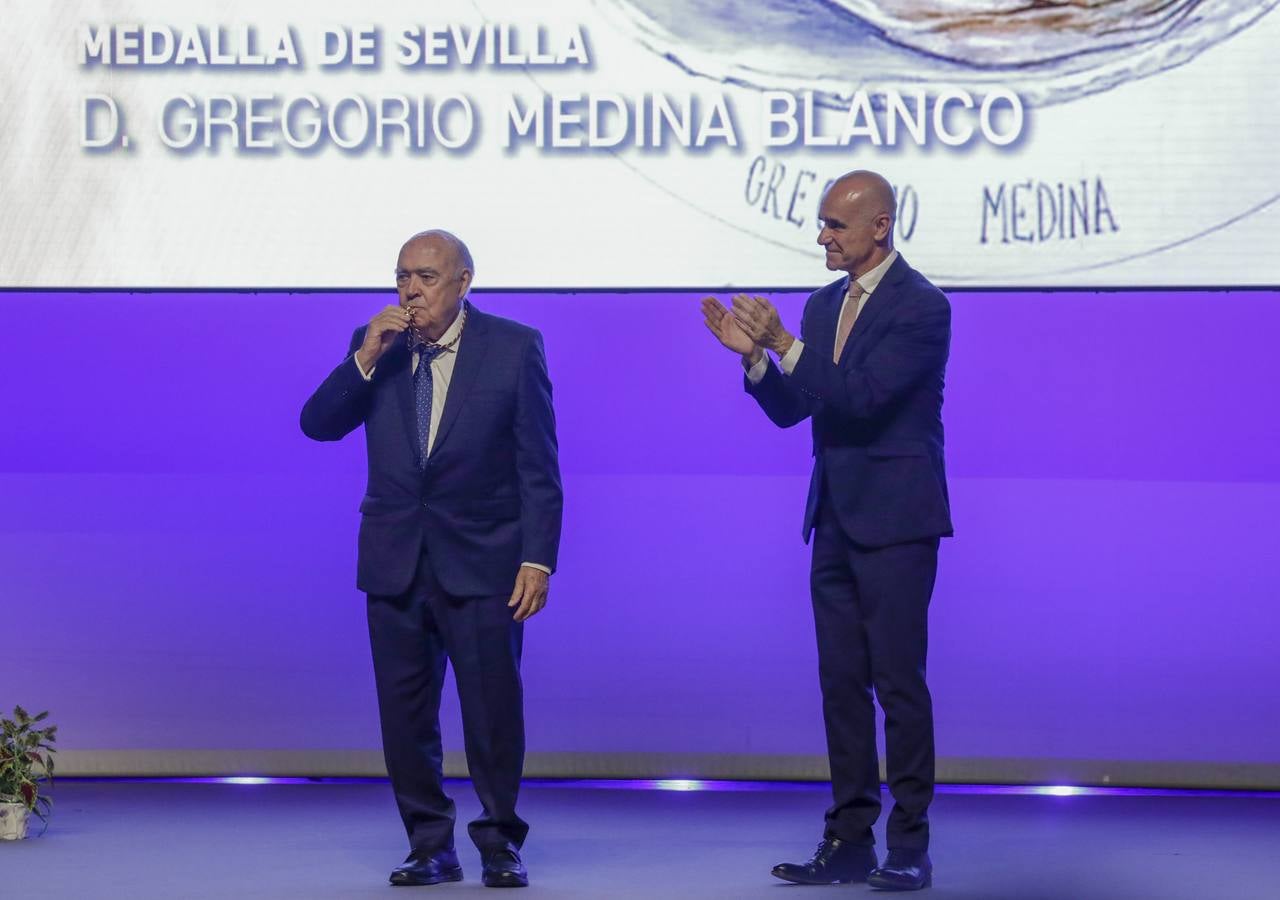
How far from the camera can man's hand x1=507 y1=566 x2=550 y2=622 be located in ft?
11.5

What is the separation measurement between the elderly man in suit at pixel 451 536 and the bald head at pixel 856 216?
25.4 inches

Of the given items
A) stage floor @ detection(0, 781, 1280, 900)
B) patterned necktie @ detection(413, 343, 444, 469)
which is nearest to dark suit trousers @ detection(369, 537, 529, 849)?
stage floor @ detection(0, 781, 1280, 900)

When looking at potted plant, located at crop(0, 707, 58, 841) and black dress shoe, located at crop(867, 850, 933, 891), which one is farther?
potted plant, located at crop(0, 707, 58, 841)

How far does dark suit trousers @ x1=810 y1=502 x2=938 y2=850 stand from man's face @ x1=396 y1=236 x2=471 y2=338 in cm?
88

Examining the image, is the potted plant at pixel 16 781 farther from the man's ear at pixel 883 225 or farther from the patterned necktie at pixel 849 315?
the man's ear at pixel 883 225

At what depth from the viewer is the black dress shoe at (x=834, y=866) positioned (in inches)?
140

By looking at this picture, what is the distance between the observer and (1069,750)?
4.88 metres

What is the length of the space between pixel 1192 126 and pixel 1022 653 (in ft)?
4.89

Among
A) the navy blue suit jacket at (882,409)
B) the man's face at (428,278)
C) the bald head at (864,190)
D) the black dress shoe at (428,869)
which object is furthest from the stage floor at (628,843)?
the bald head at (864,190)

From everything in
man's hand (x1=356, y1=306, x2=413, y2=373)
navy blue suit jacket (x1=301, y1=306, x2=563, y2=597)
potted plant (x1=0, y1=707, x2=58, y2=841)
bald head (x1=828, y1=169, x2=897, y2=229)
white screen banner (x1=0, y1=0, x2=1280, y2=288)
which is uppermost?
white screen banner (x1=0, y1=0, x2=1280, y2=288)

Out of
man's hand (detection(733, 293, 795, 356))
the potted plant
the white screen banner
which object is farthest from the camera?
the white screen banner

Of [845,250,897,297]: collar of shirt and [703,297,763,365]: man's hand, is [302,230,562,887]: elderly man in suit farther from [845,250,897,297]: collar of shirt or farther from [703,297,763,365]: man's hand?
[845,250,897,297]: collar of shirt

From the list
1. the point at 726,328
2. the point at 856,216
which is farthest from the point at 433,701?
the point at 856,216

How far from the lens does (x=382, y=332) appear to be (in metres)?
3.46
